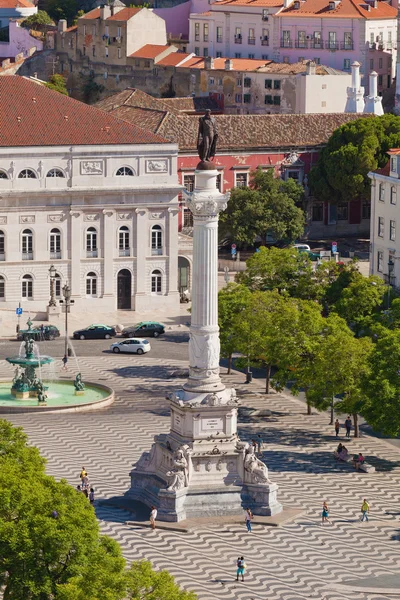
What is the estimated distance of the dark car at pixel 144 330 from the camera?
5615 inches

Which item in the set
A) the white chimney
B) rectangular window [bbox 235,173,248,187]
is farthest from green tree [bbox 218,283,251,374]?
the white chimney

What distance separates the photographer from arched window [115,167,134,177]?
497ft

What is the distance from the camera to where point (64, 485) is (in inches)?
3452

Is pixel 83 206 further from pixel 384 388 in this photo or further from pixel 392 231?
pixel 384 388

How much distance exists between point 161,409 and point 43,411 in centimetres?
615

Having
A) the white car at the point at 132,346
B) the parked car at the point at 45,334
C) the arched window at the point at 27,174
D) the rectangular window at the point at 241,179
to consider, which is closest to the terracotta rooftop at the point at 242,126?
the rectangular window at the point at 241,179

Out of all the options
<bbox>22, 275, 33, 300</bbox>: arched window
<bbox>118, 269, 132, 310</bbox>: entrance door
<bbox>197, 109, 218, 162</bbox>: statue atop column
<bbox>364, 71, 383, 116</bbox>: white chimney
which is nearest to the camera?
<bbox>197, 109, 218, 162</bbox>: statue atop column

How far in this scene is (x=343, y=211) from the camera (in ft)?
593

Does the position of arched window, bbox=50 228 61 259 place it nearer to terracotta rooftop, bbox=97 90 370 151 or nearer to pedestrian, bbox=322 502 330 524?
terracotta rooftop, bbox=97 90 370 151

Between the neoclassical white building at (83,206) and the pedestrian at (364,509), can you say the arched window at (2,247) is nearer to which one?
the neoclassical white building at (83,206)

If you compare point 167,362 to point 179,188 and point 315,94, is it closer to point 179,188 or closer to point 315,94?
point 179,188

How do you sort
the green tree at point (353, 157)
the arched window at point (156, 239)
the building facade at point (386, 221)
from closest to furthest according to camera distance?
the building facade at point (386, 221) < the arched window at point (156, 239) < the green tree at point (353, 157)

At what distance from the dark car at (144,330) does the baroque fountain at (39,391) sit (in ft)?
47.6

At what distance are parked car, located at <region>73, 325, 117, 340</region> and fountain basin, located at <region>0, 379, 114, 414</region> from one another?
514 inches
